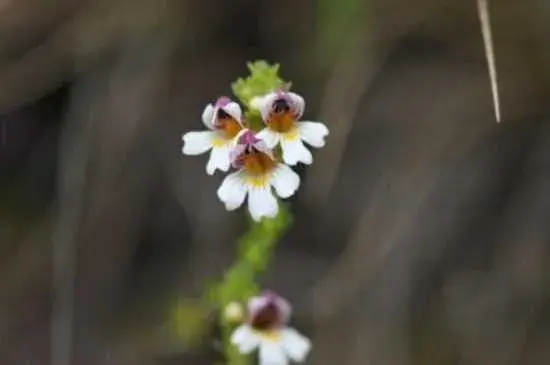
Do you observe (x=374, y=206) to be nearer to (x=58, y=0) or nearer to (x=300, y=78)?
(x=300, y=78)

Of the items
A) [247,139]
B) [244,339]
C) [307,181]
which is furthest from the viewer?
[307,181]

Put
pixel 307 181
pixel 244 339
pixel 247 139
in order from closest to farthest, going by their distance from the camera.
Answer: pixel 247 139, pixel 244 339, pixel 307 181

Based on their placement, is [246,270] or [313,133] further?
[246,270]

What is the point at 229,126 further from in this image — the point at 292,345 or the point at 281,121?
the point at 292,345

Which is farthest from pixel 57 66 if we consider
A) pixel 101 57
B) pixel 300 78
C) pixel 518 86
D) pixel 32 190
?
pixel 518 86

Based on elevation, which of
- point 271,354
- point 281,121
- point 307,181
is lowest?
point 271,354

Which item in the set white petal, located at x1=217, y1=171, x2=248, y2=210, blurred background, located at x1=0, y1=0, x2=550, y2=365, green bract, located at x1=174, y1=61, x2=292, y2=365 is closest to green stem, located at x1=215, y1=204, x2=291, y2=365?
green bract, located at x1=174, y1=61, x2=292, y2=365

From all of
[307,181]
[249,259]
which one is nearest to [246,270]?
[249,259]
